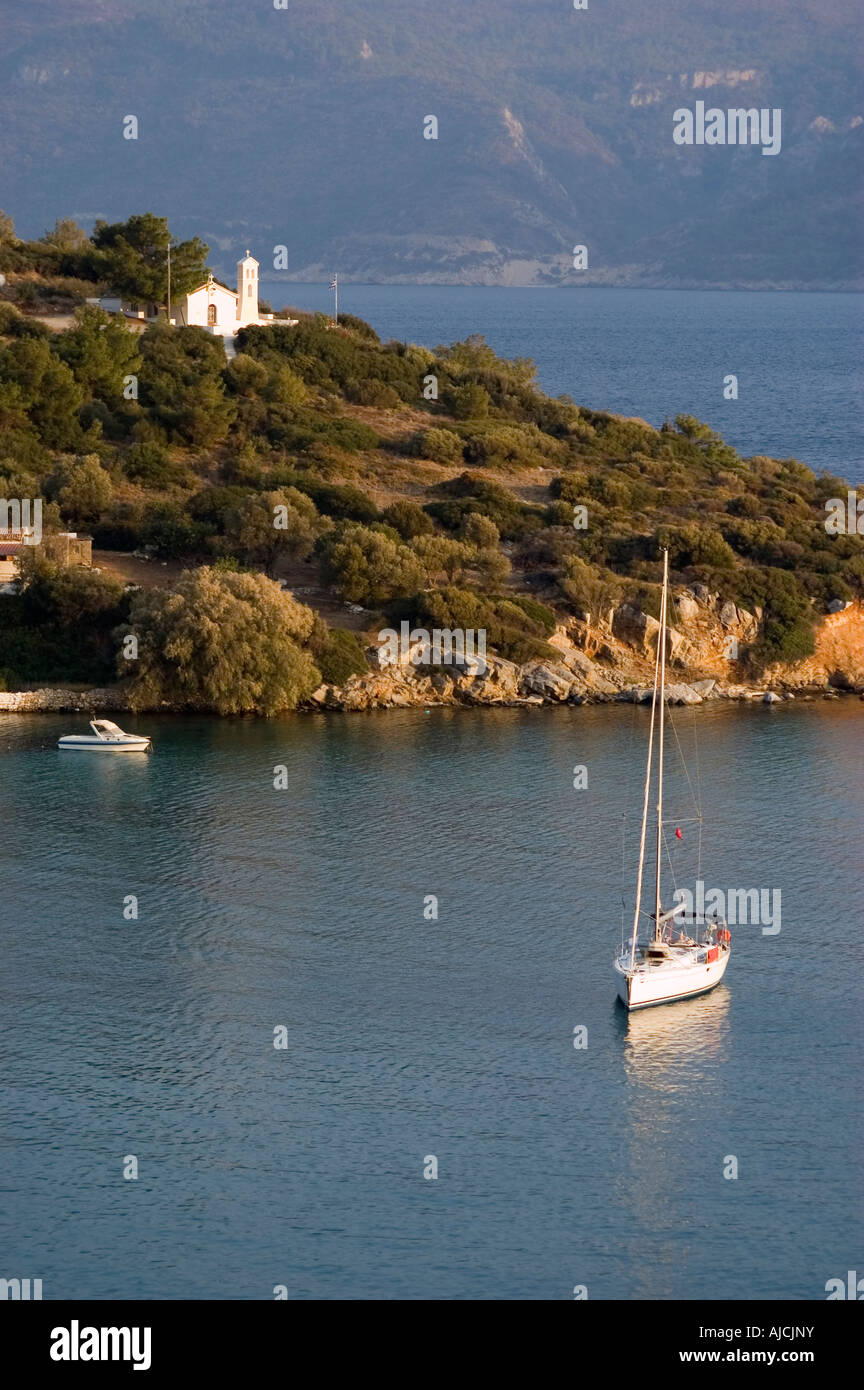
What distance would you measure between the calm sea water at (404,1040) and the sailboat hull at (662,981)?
47 cm

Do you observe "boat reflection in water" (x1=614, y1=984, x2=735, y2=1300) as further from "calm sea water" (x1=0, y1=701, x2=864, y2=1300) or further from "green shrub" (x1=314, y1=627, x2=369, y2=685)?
"green shrub" (x1=314, y1=627, x2=369, y2=685)

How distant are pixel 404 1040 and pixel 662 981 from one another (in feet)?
17.6

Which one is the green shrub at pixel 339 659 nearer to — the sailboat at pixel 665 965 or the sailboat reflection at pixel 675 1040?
the sailboat at pixel 665 965

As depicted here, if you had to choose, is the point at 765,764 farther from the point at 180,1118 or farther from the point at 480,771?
the point at 180,1118

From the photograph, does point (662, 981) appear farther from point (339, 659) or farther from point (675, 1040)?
point (339, 659)

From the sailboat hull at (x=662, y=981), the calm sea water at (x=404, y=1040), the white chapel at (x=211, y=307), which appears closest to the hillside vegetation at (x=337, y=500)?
the white chapel at (x=211, y=307)

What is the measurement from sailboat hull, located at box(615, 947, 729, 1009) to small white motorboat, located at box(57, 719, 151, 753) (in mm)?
20786

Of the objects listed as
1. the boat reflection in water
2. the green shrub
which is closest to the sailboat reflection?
the boat reflection in water

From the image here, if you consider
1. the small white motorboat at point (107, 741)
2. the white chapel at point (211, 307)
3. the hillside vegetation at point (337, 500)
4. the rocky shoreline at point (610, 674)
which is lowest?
the small white motorboat at point (107, 741)

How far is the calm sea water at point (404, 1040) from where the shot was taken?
27.9 metres

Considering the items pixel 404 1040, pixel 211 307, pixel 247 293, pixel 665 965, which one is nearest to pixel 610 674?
pixel 665 965

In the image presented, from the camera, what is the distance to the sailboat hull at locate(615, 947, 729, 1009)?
36125mm

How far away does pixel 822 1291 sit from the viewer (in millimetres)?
27219
